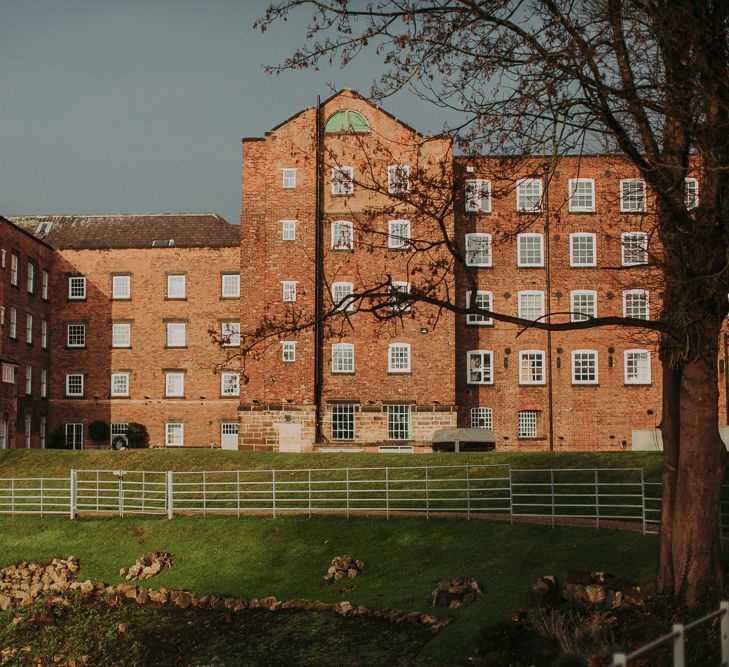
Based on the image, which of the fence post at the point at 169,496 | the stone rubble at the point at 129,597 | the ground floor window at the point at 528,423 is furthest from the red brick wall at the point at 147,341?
the stone rubble at the point at 129,597

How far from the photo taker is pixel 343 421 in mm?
45875

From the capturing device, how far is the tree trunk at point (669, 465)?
15328 millimetres

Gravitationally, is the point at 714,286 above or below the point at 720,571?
above

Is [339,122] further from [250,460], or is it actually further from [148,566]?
[148,566]

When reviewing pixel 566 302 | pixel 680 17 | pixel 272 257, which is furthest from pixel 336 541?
pixel 566 302

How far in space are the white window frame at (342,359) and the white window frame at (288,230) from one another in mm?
5132

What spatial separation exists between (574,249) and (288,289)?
1335 centimetres

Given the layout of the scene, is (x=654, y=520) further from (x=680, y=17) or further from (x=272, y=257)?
(x=272, y=257)

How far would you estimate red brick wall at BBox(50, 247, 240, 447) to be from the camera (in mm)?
53906

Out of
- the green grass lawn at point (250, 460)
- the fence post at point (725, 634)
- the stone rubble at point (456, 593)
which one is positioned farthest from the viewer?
the green grass lawn at point (250, 460)

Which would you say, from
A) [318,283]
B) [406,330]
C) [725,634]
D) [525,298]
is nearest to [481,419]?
[406,330]

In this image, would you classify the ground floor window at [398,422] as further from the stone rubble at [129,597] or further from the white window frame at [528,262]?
the stone rubble at [129,597]

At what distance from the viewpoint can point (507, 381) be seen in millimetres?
47625

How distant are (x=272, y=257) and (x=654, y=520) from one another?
27013mm
